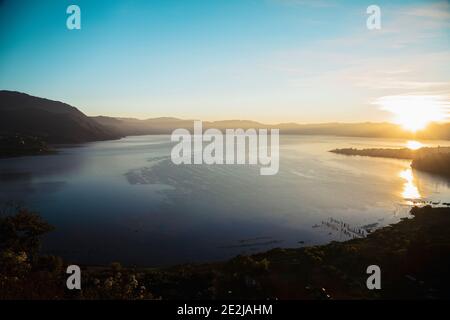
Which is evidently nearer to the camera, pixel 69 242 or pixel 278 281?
pixel 278 281

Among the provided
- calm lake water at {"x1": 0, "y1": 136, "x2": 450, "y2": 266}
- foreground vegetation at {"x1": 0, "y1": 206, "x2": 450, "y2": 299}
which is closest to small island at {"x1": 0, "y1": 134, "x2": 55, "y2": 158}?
calm lake water at {"x1": 0, "y1": 136, "x2": 450, "y2": 266}

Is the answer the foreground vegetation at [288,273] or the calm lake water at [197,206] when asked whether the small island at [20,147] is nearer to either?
the calm lake water at [197,206]

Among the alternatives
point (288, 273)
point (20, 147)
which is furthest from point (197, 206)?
point (20, 147)

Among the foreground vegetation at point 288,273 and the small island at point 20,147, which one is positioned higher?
the small island at point 20,147

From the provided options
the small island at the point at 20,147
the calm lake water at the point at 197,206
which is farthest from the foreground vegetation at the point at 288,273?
the small island at the point at 20,147

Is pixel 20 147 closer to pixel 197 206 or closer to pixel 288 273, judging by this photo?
pixel 197 206

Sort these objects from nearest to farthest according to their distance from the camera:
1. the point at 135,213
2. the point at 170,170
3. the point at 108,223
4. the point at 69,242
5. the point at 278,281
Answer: the point at 278,281 → the point at 69,242 → the point at 108,223 → the point at 135,213 → the point at 170,170

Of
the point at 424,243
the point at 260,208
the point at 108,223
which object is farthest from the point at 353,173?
the point at 108,223

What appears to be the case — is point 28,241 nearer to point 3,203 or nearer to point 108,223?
point 108,223

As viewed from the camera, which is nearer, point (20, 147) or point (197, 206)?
point (197, 206)
